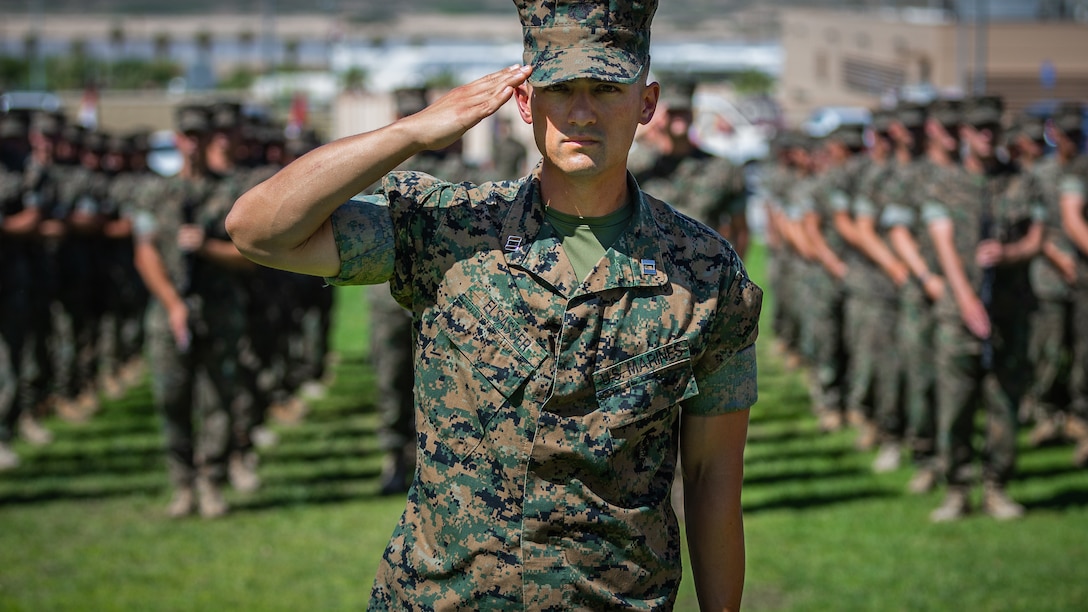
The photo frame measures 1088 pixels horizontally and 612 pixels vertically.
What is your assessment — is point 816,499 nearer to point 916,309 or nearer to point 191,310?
point 916,309

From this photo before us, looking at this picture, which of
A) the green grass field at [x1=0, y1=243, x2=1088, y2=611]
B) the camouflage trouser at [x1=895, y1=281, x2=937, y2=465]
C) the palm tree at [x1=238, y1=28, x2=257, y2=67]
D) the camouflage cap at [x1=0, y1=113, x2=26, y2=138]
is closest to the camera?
the green grass field at [x1=0, y1=243, x2=1088, y2=611]

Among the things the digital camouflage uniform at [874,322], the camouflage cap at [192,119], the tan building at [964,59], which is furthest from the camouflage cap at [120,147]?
the tan building at [964,59]

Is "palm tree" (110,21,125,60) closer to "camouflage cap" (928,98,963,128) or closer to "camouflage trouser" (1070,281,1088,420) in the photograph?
"camouflage trouser" (1070,281,1088,420)

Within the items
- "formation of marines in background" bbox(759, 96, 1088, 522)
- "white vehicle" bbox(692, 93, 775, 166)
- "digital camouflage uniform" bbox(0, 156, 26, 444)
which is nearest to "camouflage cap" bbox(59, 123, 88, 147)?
"digital camouflage uniform" bbox(0, 156, 26, 444)

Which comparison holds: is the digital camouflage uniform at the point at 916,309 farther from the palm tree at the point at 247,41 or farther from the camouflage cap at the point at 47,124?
the palm tree at the point at 247,41

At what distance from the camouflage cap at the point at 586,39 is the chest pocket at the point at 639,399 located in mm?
570

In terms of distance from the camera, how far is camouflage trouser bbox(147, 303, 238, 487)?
26.7 feet

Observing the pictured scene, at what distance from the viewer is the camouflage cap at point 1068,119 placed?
10.3 metres

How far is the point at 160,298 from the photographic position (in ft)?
26.1

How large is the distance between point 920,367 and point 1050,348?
99.1 inches

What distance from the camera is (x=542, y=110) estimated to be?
2648mm

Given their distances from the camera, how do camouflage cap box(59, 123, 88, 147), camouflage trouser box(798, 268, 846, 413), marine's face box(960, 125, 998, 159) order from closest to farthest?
marine's face box(960, 125, 998, 159)
camouflage trouser box(798, 268, 846, 413)
camouflage cap box(59, 123, 88, 147)

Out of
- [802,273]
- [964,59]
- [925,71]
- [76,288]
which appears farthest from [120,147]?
[925,71]

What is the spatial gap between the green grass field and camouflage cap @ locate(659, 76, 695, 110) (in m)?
2.57
